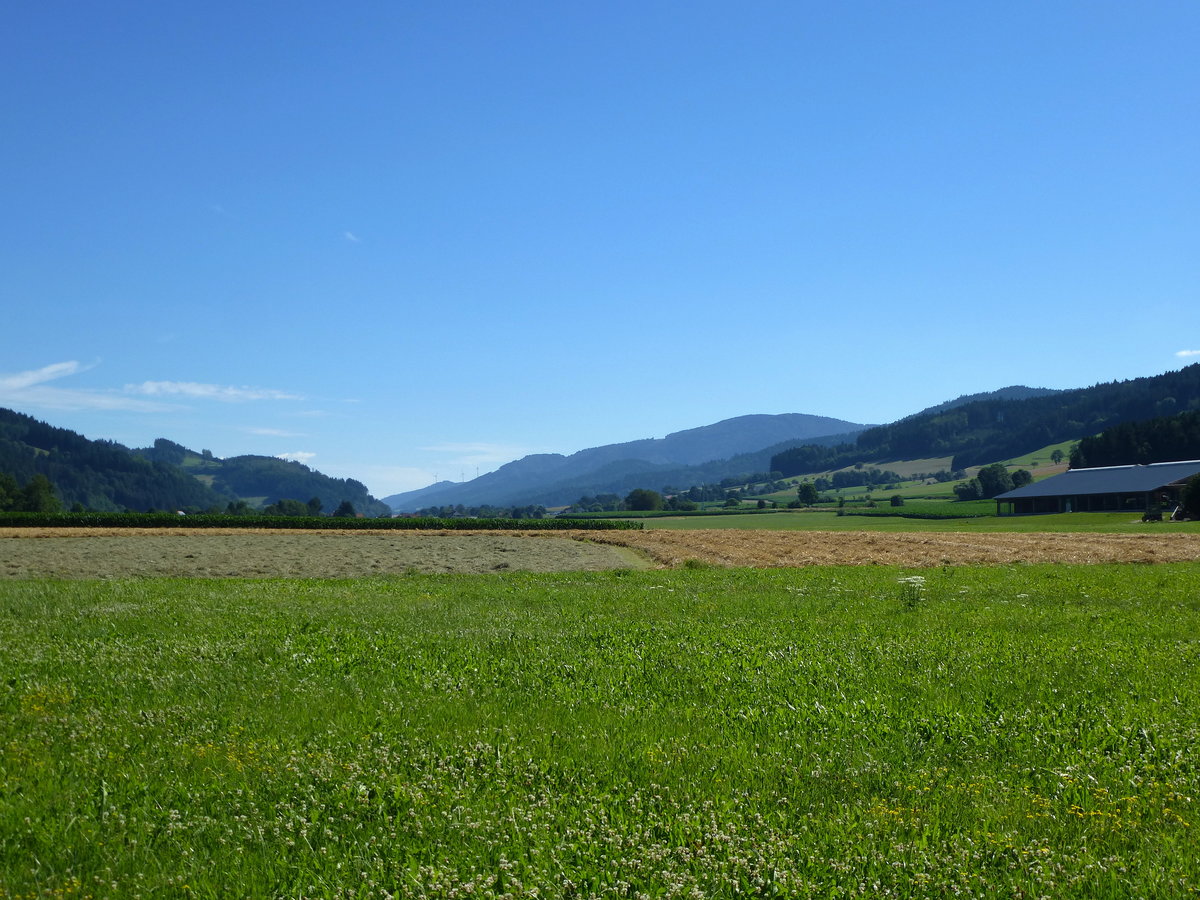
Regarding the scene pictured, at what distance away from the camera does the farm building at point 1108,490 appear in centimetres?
11119

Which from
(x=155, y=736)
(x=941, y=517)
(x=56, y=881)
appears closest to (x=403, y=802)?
(x=56, y=881)

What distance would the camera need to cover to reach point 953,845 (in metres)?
6.86

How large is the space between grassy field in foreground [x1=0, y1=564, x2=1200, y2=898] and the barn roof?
116 m

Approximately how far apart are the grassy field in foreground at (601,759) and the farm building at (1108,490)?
368 ft

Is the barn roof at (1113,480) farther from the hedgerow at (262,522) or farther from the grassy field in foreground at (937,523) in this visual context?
the hedgerow at (262,522)

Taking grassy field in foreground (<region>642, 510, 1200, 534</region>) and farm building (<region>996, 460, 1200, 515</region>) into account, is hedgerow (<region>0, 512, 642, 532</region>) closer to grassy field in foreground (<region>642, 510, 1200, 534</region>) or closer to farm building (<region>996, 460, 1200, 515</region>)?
grassy field in foreground (<region>642, 510, 1200, 534</region>)

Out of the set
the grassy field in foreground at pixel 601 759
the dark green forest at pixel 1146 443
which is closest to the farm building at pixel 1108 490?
the dark green forest at pixel 1146 443

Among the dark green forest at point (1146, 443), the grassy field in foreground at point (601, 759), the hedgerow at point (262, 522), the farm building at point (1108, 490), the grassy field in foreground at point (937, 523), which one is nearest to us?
the grassy field in foreground at point (601, 759)

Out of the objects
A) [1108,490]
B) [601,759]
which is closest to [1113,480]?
[1108,490]

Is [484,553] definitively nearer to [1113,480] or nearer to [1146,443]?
[1113,480]

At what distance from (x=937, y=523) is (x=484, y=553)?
9328 centimetres

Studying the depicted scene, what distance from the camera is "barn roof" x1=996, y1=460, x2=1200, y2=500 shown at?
113m

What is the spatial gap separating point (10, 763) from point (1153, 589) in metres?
26.2

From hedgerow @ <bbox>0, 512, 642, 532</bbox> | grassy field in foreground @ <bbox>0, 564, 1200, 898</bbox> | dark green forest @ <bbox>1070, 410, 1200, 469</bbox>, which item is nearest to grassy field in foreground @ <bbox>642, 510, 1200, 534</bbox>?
hedgerow @ <bbox>0, 512, 642, 532</bbox>
